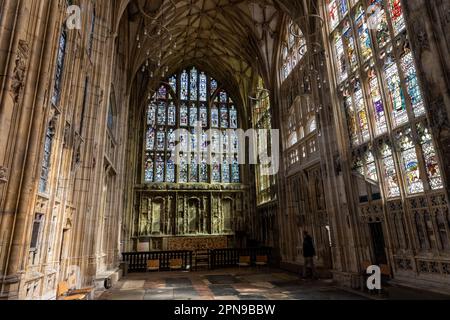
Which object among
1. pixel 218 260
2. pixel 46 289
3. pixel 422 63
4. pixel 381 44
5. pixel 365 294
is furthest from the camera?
pixel 218 260

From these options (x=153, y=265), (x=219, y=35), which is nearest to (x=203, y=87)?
(x=219, y=35)

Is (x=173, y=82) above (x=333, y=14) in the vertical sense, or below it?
above

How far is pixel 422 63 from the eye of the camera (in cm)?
752

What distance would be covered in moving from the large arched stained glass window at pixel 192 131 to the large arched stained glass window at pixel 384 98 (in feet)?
46.1

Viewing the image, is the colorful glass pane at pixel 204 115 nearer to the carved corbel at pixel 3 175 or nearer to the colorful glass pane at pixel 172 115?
the colorful glass pane at pixel 172 115

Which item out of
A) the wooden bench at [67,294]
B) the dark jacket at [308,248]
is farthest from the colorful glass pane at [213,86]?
the wooden bench at [67,294]

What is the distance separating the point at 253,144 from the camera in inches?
952

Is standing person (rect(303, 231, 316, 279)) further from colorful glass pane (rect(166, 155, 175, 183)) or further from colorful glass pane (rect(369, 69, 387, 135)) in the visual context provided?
colorful glass pane (rect(166, 155, 175, 183))

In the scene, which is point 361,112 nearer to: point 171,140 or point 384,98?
point 384,98

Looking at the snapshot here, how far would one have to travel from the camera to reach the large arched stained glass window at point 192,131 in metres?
23.5

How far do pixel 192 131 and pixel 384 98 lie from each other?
17.5 m

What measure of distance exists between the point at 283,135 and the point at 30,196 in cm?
1460
